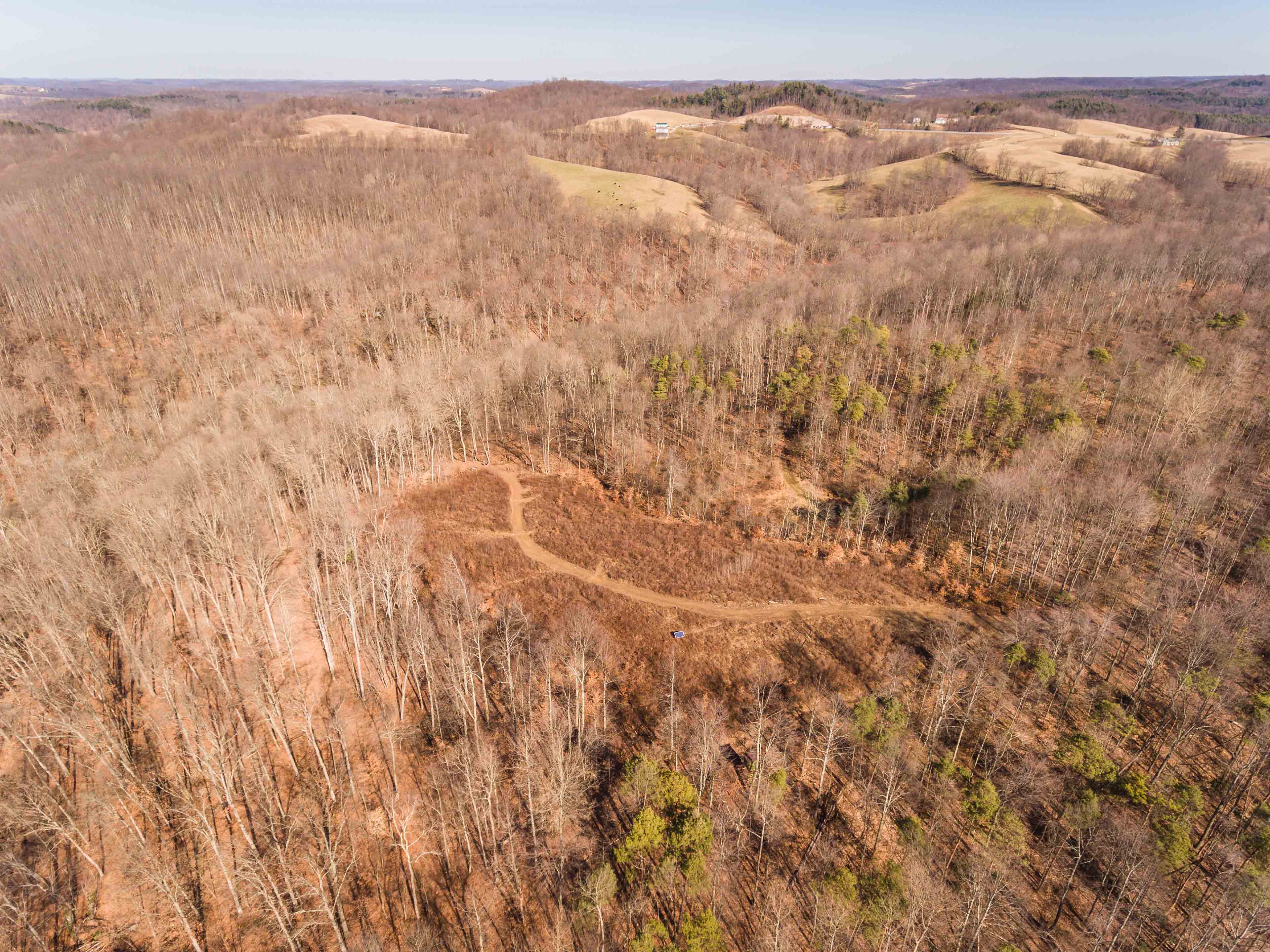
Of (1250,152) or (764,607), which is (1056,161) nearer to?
(1250,152)

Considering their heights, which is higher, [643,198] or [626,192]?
[626,192]

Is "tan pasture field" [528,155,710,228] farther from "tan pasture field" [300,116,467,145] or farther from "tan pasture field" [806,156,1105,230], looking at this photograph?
"tan pasture field" [806,156,1105,230]

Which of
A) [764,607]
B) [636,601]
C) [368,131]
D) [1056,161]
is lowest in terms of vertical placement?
[636,601]

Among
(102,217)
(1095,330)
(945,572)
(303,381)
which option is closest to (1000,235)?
(1095,330)

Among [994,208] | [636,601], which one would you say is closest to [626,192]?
[994,208]

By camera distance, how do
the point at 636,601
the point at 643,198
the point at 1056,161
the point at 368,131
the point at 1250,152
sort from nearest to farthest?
the point at 636,601, the point at 643,198, the point at 1056,161, the point at 1250,152, the point at 368,131

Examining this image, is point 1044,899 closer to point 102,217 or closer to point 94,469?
point 94,469
